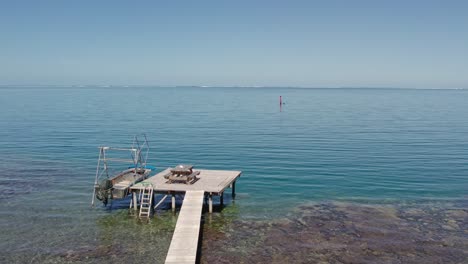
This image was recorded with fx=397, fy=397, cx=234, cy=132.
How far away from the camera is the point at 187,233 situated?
23219 mm

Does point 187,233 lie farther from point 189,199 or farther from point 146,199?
point 146,199

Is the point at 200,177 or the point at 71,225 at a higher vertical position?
the point at 200,177

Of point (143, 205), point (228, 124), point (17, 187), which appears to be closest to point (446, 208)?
point (143, 205)

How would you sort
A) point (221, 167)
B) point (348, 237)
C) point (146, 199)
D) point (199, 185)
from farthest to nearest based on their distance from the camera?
point (221, 167)
point (199, 185)
point (146, 199)
point (348, 237)

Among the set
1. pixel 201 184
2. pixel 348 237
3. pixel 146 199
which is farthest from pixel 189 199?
pixel 348 237

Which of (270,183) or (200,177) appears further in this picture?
(270,183)

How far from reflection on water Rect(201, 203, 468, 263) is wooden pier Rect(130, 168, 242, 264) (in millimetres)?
1493

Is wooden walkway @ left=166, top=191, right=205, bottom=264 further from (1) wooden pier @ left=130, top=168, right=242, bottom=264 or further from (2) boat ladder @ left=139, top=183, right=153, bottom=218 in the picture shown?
(2) boat ladder @ left=139, top=183, right=153, bottom=218

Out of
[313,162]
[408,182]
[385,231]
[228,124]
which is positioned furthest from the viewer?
[228,124]

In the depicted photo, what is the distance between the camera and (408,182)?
38656 mm

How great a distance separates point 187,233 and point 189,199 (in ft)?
16.0

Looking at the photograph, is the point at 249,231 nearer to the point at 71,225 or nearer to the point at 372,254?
the point at 372,254

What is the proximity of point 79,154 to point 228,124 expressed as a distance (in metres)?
38.3

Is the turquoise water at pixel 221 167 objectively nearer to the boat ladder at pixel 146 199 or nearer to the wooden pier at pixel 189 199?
the boat ladder at pixel 146 199
